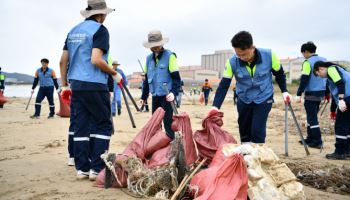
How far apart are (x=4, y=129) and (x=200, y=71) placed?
222 feet

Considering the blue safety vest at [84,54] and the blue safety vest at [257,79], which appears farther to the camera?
the blue safety vest at [257,79]

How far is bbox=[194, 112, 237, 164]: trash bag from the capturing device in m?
3.96

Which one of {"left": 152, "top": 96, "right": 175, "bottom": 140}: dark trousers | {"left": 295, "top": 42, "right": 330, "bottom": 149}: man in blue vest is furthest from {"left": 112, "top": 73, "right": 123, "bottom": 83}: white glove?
{"left": 295, "top": 42, "right": 330, "bottom": 149}: man in blue vest

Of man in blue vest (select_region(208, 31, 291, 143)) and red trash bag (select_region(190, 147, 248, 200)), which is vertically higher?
man in blue vest (select_region(208, 31, 291, 143))

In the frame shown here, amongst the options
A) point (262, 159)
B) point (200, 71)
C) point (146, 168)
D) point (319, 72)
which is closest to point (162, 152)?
point (146, 168)

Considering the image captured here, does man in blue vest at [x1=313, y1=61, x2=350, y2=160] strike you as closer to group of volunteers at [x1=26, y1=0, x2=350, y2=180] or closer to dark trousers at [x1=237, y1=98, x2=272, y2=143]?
group of volunteers at [x1=26, y1=0, x2=350, y2=180]

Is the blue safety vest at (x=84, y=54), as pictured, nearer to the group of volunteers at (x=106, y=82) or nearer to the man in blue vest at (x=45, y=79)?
the group of volunteers at (x=106, y=82)

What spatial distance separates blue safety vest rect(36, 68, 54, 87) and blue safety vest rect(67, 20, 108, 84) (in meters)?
7.75

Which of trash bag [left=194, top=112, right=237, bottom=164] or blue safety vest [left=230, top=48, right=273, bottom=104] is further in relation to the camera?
blue safety vest [left=230, top=48, right=273, bottom=104]

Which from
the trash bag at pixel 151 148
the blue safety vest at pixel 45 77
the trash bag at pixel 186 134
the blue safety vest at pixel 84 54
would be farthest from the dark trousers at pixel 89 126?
the blue safety vest at pixel 45 77

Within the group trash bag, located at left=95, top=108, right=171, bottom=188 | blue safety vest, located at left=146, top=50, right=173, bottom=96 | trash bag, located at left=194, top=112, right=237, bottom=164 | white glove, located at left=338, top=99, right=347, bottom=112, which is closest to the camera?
trash bag, located at left=95, top=108, right=171, bottom=188

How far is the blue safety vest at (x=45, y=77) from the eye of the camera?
11437mm

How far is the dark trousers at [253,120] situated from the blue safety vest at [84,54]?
1.77 meters

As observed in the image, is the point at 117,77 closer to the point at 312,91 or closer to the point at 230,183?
the point at 230,183
